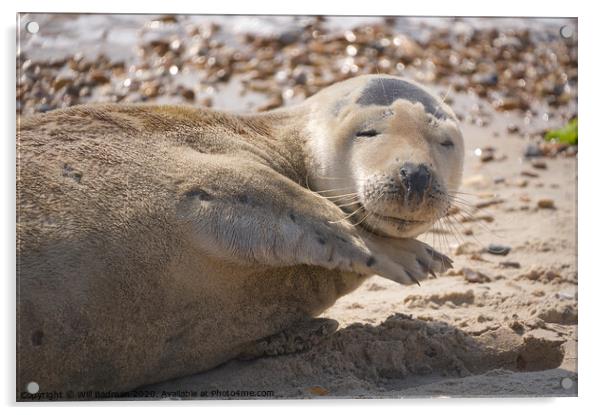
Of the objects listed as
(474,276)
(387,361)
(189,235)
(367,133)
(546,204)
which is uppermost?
(367,133)

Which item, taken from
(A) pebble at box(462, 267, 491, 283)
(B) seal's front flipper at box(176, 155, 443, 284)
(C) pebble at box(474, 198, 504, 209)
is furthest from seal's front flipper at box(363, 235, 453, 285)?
(C) pebble at box(474, 198, 504, 209)

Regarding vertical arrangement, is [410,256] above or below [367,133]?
below

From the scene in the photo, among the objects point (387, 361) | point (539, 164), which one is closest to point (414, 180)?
point (387, 361)

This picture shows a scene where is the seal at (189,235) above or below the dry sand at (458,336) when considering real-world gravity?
above

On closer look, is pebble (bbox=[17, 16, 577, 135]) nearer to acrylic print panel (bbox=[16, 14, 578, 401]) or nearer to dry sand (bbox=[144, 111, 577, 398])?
acrylic print panel (bbox=[16, 14, 578, 401])

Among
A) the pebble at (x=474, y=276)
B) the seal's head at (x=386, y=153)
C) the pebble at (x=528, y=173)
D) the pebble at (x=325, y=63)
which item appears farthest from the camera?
the pebble at (x=528, y=173)

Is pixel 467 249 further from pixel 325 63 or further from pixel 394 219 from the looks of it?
pixel 394 219

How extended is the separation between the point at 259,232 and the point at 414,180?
26.9 inches

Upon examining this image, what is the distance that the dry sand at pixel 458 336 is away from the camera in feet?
13.6

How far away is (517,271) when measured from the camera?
547 cm

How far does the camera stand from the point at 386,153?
13.5ft
